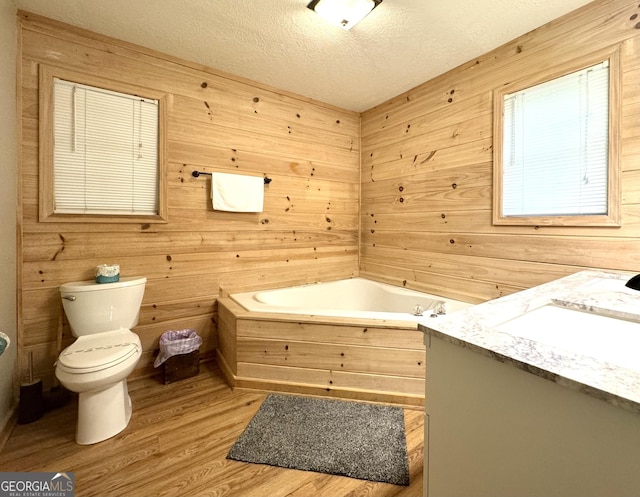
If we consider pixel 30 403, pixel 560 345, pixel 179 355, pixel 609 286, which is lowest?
pixel 30 403

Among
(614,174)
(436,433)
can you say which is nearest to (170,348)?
(436,433)

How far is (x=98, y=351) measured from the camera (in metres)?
1.50

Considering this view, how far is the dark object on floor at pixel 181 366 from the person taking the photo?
2.02 meters

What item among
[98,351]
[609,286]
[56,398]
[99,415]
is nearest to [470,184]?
[609,286]

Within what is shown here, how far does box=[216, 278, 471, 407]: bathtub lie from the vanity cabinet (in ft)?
3.10

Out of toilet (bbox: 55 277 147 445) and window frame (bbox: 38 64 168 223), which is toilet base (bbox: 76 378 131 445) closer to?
toilet (bbox: 55 277 147 445)

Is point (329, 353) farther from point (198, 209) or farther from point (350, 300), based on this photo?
point (198, 209)

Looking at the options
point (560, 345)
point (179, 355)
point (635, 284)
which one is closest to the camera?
point (560, 345)

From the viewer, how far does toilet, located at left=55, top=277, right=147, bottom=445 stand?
1.40 m

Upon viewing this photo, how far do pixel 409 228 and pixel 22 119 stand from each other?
9.04 feet

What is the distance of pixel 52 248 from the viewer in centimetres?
178

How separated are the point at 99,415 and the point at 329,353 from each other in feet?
4.11

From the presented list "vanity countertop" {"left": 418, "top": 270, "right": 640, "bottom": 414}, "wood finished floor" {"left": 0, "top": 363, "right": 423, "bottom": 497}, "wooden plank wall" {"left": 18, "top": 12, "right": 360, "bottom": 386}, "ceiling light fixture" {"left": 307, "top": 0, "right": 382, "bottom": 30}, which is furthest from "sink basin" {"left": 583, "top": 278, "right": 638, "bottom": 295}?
"wooden plank wall" {"left": 18, "top": 12, "right": 360, "bottom": 386}

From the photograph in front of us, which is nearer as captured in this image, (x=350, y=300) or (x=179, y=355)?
(x=179, y=355)
